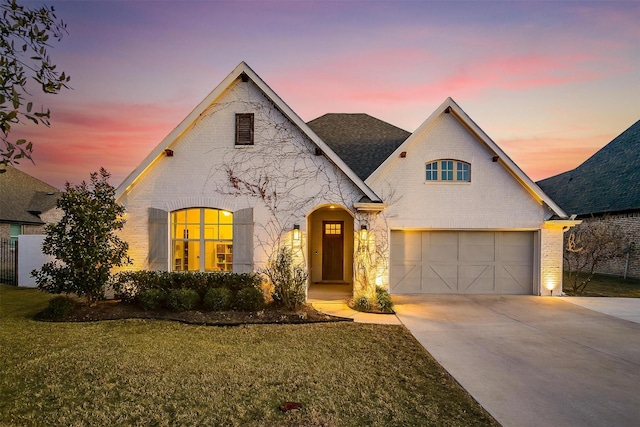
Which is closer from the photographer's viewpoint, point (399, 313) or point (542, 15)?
point (399, 313)

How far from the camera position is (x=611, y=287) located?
15.3 meters

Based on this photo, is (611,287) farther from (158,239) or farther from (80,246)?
(80,246)

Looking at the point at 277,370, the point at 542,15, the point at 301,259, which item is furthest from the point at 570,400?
the point at 542,15

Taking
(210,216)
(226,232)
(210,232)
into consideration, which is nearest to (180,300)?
(210,232)

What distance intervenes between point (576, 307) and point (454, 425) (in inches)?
360

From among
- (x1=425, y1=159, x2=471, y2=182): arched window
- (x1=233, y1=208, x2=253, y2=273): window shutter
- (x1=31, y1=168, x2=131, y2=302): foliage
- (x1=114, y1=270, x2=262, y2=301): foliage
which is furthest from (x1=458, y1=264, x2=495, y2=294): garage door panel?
(x1=31, y1=168, x2=131, y2=302): foliage

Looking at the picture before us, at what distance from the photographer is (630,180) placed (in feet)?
63.8

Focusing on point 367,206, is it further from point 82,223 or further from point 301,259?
point 82,223

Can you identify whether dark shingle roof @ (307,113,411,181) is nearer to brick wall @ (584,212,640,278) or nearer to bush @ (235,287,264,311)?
bush @ (235,287,264,311)

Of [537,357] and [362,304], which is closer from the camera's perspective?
[537,357]

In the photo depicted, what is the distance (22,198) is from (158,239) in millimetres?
21709

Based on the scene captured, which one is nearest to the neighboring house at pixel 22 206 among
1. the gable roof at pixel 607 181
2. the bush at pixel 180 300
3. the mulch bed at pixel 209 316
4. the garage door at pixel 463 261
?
the mulch bed at pixel 209 316

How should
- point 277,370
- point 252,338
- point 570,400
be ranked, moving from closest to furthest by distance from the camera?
1. point 570,400
2. point 277,370
3. point 252,338

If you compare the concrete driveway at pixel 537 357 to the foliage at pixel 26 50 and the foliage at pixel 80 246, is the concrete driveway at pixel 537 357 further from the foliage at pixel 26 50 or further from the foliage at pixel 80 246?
the foliage at pixel 80 246
